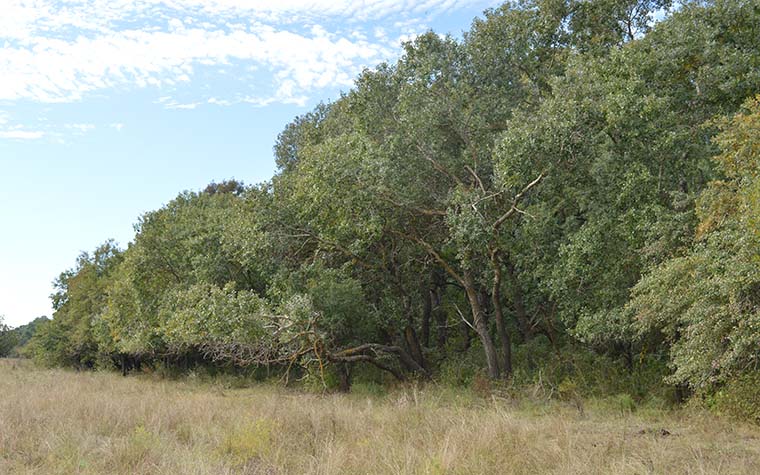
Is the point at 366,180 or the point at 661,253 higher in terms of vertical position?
the point at 366,180

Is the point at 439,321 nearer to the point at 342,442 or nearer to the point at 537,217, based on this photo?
the point at 537,217

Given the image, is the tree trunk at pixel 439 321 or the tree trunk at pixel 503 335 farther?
the tree trunk at pixel 439 321

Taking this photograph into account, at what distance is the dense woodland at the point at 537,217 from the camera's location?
12.0 meters

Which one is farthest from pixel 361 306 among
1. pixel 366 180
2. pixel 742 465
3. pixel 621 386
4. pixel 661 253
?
pixel 742 465

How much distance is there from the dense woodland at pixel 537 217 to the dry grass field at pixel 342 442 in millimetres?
2889

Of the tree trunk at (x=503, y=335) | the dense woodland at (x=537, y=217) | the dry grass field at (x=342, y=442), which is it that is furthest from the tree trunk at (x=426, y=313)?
the dry grass field at (x=342, y=442)

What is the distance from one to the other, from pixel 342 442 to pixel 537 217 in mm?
9307

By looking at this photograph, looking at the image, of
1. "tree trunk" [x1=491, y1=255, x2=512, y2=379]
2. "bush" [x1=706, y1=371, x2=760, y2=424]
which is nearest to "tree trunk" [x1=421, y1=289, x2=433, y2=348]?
"tree trunk" [x1=491, y1=255, x2=512, y2=379]

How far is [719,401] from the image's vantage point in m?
12.2

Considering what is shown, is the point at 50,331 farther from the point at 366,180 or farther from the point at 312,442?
the point at 312,442

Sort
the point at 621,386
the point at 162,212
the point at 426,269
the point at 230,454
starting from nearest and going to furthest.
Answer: the point at 230,454, the point at 621,386, the point at 426,269, the point at 162,212

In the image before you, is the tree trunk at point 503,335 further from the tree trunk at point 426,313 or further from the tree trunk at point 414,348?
the tree trunk at point 426,313

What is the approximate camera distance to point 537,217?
52.4 feet

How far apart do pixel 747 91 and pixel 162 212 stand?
75.8 feet
